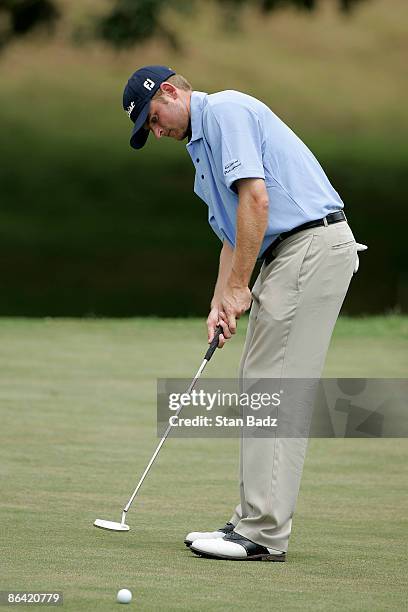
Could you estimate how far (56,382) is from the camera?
32.4 ft

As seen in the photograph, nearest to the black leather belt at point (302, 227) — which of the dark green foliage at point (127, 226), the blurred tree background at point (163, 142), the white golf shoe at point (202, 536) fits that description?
the white golf shoe at point (202, 536)

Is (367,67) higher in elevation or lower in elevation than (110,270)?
higher

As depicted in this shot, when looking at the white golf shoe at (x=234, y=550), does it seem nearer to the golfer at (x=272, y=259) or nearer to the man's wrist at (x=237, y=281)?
the golfer at (x=272, y=259)

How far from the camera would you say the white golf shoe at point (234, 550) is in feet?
15.7

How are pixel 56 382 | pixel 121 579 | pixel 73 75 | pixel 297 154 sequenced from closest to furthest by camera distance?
1. pixel 121 579
2. pixel 297 154
3. pixel 56 382
4. pixel 73 75

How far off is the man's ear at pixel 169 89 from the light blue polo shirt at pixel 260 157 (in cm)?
7

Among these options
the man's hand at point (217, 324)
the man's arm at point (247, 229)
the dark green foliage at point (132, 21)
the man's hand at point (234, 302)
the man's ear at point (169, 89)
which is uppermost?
the dark green foliage at point (132, 21)

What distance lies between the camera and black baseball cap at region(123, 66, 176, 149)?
16.4 feet

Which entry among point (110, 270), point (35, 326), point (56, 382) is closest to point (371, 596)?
point (56, 382)

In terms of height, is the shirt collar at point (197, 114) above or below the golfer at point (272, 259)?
above

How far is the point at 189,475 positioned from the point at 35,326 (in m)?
7.08

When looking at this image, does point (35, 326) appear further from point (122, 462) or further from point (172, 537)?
point (172, 537)

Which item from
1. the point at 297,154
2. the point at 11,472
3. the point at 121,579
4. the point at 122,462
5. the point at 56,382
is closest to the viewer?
the point at 121,579

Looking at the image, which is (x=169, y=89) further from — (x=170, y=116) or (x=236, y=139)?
(x=236, y=139)
